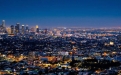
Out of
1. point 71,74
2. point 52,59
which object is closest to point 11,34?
point 52,59

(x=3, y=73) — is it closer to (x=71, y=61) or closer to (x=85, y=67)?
(x=85, y=67)

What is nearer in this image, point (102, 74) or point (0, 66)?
point (102, 74)

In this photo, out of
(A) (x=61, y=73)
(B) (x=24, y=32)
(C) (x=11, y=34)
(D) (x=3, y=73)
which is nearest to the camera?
(D) (x=3, y=73)

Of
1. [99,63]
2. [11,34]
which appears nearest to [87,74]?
[99,63]

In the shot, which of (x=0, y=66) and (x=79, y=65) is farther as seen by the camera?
(x=79, y=65)

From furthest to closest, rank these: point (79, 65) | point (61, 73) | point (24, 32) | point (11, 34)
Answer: point (24, 32) < point (11, 34) < point (79, 65) < point (61, 73)

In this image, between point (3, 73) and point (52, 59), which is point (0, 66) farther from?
point (52, 59)

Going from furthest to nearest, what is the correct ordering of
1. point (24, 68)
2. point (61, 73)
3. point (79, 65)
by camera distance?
point (79, 65)
point (24, 68)
point (61, 73)

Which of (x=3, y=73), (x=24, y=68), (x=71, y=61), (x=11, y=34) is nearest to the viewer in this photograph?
(x=3, y=73)
